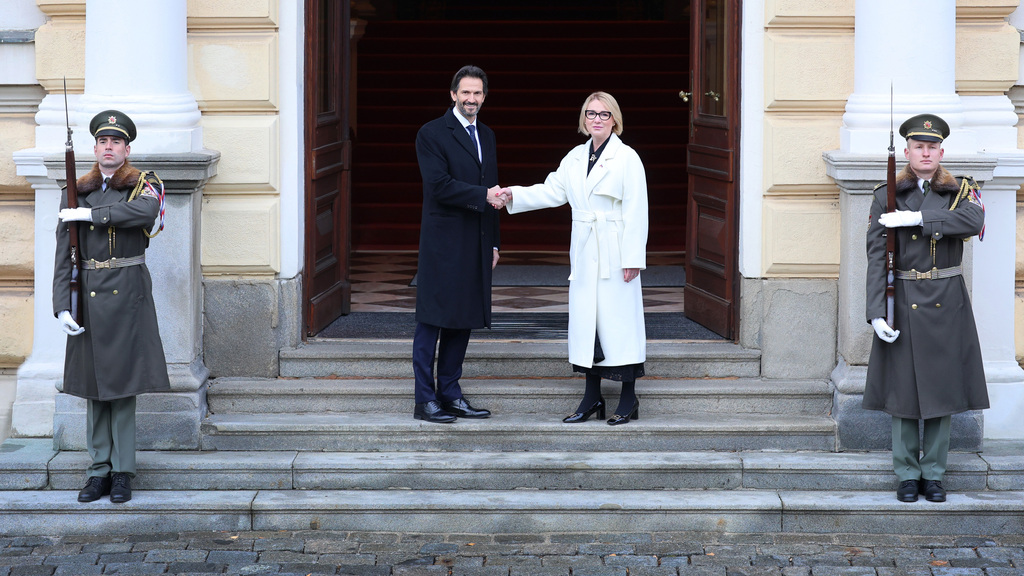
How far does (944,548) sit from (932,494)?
12.7 inches

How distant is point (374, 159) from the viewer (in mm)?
14086

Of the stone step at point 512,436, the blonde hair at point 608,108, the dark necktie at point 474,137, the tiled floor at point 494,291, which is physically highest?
the blonde hair at point 608,108

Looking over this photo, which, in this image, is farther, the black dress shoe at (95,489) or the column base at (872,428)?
the column base at (872,428)

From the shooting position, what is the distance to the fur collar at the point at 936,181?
20.0ft

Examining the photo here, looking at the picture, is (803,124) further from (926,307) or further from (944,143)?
(926,307)

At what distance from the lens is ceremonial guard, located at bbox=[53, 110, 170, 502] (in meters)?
6.07

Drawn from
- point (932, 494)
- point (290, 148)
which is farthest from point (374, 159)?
point (932, 494)

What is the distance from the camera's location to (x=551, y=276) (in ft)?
34.0

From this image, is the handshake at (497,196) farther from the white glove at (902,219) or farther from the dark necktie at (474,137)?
the white glove at (902,219)

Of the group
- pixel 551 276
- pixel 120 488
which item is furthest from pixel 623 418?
pixel 551 276

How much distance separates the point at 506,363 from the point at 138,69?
8.16ft

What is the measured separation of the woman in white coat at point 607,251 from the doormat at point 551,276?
289 centimetres

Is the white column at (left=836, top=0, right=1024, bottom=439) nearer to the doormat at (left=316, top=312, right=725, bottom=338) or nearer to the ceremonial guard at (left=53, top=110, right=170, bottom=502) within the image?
the doormat at (left=316, top=312, right=725, bottom=338)

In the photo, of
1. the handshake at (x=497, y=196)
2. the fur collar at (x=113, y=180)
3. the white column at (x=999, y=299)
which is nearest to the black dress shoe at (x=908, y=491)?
the white column at (x=999, y=299)
